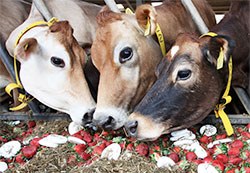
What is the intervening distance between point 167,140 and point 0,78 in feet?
6.14

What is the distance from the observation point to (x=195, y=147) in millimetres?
2664

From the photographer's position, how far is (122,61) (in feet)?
9.46

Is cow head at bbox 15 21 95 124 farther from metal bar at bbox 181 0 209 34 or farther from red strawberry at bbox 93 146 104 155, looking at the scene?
metal bar at bbox 181 0 209 34

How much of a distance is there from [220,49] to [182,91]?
0.36 metres

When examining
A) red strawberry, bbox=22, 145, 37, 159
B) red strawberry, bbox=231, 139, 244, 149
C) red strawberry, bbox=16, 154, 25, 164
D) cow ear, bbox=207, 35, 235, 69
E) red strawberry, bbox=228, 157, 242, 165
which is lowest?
red strawberry, bbox=16, 154, 25, 164

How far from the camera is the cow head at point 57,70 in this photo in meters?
3.09

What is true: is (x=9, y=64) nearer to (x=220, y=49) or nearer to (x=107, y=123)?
(x=107, y=123)

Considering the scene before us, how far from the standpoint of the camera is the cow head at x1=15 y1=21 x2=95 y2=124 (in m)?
3.09

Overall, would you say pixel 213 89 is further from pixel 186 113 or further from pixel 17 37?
pixel 17 37

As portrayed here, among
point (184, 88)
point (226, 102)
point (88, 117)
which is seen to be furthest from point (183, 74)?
point (88, 117)

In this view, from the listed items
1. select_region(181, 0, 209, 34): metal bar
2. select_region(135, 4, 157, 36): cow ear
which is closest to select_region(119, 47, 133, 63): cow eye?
select_region(135, 4, 157, 36): cow ear

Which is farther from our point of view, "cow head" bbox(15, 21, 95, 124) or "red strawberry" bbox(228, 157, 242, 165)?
"cow head" bbox(15, 21, 95, 124)

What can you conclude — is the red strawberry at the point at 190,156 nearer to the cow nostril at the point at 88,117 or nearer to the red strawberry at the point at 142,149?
the red strawberry at the point at 142,149

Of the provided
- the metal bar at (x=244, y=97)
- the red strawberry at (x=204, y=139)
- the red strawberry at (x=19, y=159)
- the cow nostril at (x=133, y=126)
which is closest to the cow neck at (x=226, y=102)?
the red strawberry at (x=204, y=139)
